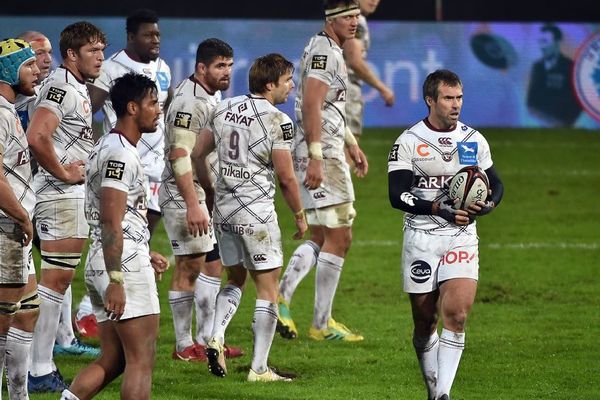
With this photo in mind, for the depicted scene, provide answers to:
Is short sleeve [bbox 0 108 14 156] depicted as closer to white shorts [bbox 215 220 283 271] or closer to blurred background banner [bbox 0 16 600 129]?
white shorts [bbox 215 220 283 271]

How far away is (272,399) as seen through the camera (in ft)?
28.2

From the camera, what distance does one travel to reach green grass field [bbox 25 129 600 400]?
9016 mm

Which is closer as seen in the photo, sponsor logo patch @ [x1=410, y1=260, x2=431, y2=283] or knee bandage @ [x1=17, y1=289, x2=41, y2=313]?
knee bandage @ [x1=17, y1=289, x2=41, y2=313]

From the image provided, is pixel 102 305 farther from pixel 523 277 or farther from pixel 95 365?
pixel 523 277

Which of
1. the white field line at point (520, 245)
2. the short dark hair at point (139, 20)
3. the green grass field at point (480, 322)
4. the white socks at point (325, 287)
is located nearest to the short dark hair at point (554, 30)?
the green grass field at point (480, 322)

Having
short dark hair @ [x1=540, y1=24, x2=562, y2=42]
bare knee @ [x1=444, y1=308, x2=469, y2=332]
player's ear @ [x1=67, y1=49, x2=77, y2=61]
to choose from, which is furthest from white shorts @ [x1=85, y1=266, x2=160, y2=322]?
short dark hair @ [x1=540, y1=24, x2=562, y2=42]

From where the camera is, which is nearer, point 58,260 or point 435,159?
point 435,159

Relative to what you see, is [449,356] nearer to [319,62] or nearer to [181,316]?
[181,316]

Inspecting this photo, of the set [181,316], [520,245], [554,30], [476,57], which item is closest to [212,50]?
[181,316]

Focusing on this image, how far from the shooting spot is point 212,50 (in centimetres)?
961

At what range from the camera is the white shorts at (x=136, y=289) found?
23.1 ft

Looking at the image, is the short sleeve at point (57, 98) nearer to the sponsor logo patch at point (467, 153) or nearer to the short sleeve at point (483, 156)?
the sponsor logo patch at point (467, 153)

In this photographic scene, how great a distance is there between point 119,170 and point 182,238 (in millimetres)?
3066

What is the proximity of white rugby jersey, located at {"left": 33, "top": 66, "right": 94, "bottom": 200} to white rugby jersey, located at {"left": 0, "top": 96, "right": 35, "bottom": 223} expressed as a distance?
3.37 feet
